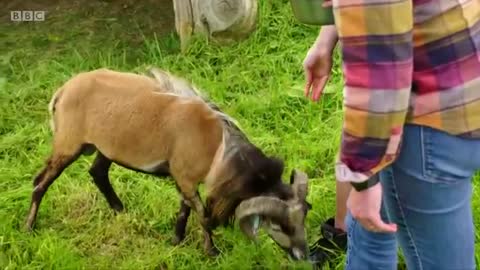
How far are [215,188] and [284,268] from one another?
0.44 m

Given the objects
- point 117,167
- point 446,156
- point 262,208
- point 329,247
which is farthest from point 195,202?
point 446,156

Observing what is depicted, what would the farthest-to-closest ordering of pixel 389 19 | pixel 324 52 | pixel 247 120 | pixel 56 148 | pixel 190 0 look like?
pixel 190 0
pixel 247 120
pixel 56 148
pixel 324 52
pixel 389 19

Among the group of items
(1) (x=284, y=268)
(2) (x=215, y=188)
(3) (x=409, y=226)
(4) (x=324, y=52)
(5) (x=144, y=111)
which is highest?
(4) (x=324, y=52)

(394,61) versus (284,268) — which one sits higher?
(394,61)

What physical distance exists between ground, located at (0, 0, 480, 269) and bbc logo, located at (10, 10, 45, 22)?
0.05 meters

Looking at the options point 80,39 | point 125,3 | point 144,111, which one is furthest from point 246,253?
point 125,3

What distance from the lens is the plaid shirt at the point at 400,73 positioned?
1820 mm

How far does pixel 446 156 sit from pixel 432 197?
0.39 feet

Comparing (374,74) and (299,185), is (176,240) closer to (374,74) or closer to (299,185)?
(299,185)

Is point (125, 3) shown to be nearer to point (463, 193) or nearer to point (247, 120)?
point (247, 120)

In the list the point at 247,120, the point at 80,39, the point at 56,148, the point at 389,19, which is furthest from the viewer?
the point at 80,39

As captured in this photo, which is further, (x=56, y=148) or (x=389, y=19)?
(x=56, y=148)

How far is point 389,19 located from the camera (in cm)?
180

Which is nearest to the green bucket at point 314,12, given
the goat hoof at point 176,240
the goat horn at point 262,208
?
the goat horn at point 262,208
